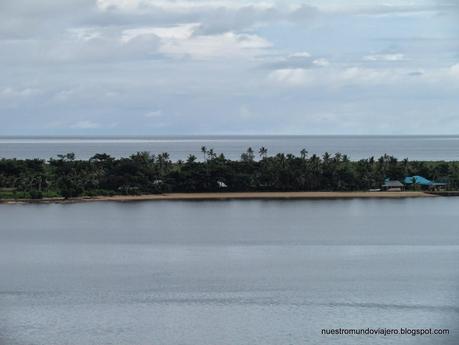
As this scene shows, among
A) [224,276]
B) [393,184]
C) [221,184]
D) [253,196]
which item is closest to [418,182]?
[393,184]

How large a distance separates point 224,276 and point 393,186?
36.7 meters

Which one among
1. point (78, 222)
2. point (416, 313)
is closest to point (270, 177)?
point (78, 222)

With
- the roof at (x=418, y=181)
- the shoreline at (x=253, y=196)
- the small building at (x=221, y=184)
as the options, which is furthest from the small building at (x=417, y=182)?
the small building at (x=221, y=184)

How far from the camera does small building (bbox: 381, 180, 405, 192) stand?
2500 inches

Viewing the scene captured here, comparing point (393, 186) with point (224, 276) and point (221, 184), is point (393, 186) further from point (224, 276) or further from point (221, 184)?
point (224, 276)

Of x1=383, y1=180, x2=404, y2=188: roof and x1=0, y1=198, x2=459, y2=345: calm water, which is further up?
x1=383, y1=180, x2=404, y2=188: roof

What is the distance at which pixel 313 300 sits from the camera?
25.2 metres

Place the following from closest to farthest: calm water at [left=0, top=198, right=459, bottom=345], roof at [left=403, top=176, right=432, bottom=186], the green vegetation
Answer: calm water at [left=0, top=198, right=459, bottom=345] → the green vegetation → roof at [left=403, top=176, right=432, bottom=186]

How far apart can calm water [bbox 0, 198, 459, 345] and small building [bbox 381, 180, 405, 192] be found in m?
13.2

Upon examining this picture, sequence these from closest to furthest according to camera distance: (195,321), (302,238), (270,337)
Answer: (270,337)
(195,321)
(302,238)

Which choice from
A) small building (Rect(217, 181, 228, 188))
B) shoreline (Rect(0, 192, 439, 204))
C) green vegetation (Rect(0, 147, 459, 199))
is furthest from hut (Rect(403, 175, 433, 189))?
small building (Rect(217, 181, 228, 188))

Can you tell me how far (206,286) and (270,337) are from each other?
640cm

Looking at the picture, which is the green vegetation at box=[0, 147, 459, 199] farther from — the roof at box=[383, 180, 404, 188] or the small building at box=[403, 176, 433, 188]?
the small building at box=[403, 176, 433, 188]

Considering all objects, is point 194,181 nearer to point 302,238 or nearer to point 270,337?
point 302,238
